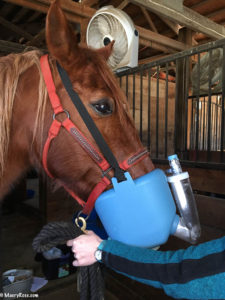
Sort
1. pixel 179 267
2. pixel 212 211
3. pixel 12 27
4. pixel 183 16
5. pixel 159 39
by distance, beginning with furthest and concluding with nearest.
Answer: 1. pixel 12 27
2. pixel 159 39
3. pixel 183 16
4. pixel 212 211
5. pixel 179 267

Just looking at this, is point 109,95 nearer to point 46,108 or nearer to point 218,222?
point 46,108

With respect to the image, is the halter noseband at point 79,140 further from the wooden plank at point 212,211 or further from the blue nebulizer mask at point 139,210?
the wooden plank at point 212,211

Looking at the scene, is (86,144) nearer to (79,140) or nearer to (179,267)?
(79,140)

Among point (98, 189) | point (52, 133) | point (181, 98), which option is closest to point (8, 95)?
point (52, 133)

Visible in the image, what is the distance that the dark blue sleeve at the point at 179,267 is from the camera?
20.3 inches

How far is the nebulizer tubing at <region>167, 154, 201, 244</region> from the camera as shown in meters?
0.72

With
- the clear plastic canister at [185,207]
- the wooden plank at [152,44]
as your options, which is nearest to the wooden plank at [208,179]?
the clear plastic canister at [185,207]

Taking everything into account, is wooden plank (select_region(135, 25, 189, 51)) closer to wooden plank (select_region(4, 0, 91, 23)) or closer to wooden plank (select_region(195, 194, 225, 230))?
wooden plank (select_region(4, 0, 91, 23))

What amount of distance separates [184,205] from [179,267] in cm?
23

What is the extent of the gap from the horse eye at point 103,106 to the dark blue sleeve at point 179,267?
1.39 ft

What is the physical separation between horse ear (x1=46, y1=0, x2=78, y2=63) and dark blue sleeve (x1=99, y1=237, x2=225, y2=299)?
0.63 m

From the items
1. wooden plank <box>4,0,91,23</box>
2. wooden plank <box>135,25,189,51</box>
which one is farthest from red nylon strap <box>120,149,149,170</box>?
wooden plank <box>135,25,189,51</box>

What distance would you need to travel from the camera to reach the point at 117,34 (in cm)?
170

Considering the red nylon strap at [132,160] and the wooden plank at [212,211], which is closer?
the red nylon strap at [132,160]
